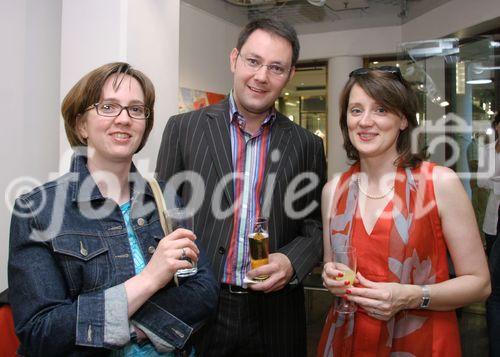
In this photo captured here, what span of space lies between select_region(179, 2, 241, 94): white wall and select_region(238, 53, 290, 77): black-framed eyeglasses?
3.48m

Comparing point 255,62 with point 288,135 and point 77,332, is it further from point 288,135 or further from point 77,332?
point 77,332

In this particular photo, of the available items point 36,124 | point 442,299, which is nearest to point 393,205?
point 442,299

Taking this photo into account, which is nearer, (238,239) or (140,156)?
(238,239)

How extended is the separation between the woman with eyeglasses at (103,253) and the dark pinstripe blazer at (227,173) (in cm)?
42

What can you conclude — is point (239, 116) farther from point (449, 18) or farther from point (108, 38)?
point (449, 18)

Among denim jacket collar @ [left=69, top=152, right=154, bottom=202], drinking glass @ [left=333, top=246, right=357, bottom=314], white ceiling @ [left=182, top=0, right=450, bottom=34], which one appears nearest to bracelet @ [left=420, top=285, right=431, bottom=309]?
drinking glass @ [left=333, top=246, right=357, bottom=314]

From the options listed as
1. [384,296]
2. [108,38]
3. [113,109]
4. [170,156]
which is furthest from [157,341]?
[108,38]

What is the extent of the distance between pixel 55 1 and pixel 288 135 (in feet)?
7.62

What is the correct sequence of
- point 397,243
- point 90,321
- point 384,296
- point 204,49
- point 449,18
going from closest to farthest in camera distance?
point 90,321, point 384,296, point 397,243, point 449,18, point 204,49

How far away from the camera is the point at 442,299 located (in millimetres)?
1727

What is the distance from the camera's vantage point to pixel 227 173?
2018mm

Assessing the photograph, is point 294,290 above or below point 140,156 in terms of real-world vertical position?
below

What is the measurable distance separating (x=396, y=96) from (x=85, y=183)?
1.25m

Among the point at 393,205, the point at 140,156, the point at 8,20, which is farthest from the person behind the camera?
the point at 140,156
